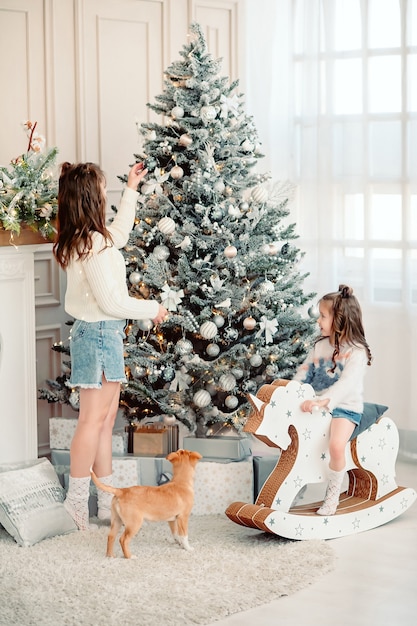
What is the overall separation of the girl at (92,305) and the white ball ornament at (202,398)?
1.12 feet

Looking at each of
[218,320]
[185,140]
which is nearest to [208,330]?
[218,320]

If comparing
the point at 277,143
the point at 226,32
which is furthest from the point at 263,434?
the point at 226,32

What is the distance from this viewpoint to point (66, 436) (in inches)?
171

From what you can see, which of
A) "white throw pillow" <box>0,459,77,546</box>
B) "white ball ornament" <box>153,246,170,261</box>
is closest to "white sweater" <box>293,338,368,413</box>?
"white ball ornament" <box>153,246,170,261</box>

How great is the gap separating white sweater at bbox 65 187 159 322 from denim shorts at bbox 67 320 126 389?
39 millimetres

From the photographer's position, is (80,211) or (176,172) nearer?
(80,211)

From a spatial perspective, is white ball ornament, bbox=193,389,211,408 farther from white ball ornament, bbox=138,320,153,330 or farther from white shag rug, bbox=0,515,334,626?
white shag rug, bbox=0,515,334,626

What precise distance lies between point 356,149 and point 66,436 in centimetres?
213

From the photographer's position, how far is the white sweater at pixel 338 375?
3.81 metres

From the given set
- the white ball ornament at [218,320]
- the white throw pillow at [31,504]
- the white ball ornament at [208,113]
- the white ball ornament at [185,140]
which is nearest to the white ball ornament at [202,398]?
the white ball ornament at [218,320]

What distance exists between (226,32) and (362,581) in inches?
131

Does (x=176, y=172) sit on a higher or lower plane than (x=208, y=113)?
lower

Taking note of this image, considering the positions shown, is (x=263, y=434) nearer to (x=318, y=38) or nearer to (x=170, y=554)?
(x=170, y=554)

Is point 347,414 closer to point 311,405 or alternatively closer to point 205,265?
point 311,405
